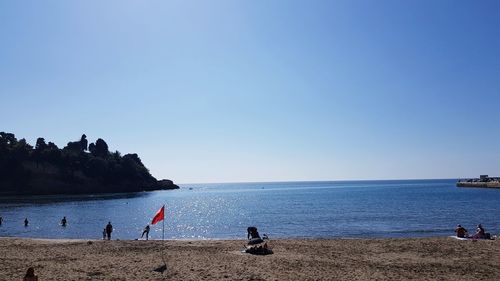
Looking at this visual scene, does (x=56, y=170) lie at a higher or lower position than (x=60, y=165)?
lower

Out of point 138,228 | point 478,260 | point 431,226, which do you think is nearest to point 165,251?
point 478,260

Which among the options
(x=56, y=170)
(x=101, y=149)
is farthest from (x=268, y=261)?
(x=101, y=149)

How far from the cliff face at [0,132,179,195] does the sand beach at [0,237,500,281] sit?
128028 mm

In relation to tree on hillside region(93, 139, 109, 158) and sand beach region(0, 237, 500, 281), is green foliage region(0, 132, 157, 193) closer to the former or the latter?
tree on hillside region(93, 139, 109, 158)

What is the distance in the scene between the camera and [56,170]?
156m

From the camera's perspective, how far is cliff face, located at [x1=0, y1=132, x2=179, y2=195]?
144 m

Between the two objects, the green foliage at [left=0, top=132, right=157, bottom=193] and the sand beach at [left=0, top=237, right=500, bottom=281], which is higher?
the green foliage at [left=0, top=132, right=157, bottom=193]

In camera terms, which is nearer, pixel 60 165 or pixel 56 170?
pixel 56 170

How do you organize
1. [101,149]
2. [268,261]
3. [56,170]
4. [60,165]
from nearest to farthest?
[268,261] → [56,170] → [60,165] → [101,149]

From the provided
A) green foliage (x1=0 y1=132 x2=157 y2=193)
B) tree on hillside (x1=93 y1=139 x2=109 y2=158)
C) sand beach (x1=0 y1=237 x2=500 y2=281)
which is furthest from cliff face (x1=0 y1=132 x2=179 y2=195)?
sand beach (x1=0 y1=237 x2=500 y2=281)

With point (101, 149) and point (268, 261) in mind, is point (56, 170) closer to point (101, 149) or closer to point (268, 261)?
point (101, 149)

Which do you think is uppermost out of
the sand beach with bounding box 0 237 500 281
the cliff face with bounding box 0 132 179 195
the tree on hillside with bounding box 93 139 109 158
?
the tree on hillside with bounding box 93 139 109 158

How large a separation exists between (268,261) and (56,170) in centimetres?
15154

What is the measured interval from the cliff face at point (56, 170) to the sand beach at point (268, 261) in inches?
5040
